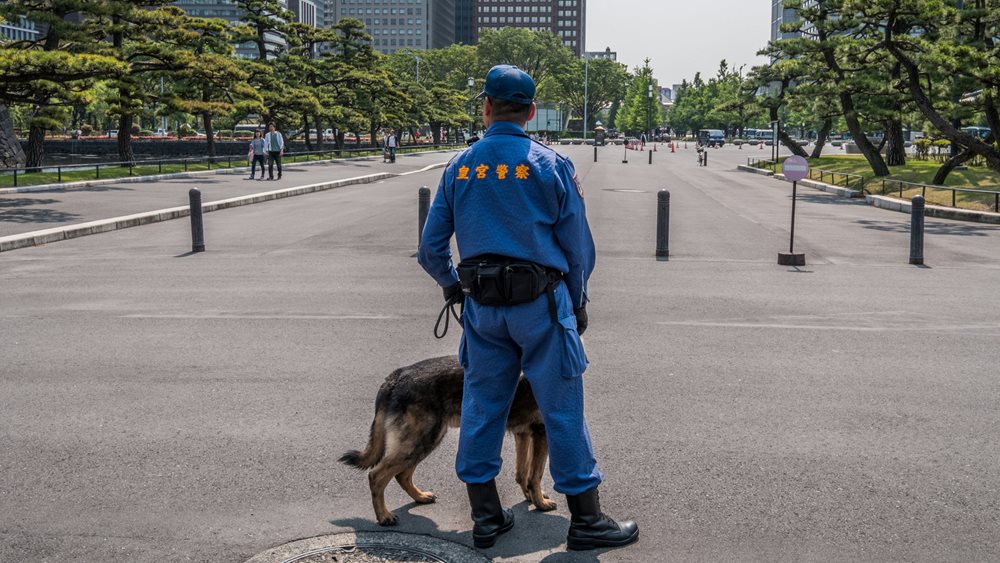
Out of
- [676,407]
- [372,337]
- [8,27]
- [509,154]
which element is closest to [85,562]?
[509,154]

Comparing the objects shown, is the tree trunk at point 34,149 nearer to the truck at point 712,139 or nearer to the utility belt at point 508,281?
the utility belt at point 508,281

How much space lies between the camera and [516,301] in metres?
3.97

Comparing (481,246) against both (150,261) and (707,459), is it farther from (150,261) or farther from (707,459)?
(150,261)

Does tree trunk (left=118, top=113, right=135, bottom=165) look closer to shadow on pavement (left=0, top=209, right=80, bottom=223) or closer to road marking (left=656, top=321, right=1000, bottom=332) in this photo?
shadow on pavement (left=0, top=209, right=80, bottom=223)

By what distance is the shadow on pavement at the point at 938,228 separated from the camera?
2019cm

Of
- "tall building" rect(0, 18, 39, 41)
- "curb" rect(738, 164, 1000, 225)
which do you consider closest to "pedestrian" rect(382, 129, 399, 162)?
"curb" rect(738, 164, 1000, 225)

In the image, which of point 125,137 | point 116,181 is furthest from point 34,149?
point 116,181

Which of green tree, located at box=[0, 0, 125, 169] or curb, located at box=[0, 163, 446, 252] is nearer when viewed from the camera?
curb, located at box=[0, 163, 446, 252]

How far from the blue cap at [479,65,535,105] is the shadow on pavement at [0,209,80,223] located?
1779 centimetres

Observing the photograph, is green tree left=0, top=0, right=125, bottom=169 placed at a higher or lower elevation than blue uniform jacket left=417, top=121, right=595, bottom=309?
higher

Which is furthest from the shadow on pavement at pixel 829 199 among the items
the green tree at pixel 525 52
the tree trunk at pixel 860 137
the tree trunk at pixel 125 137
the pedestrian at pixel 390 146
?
the green tree at pixel 525 52

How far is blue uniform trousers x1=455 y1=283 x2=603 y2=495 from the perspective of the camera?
158 inches

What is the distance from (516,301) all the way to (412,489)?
1225 millimetres

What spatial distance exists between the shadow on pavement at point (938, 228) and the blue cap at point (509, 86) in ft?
58.2
